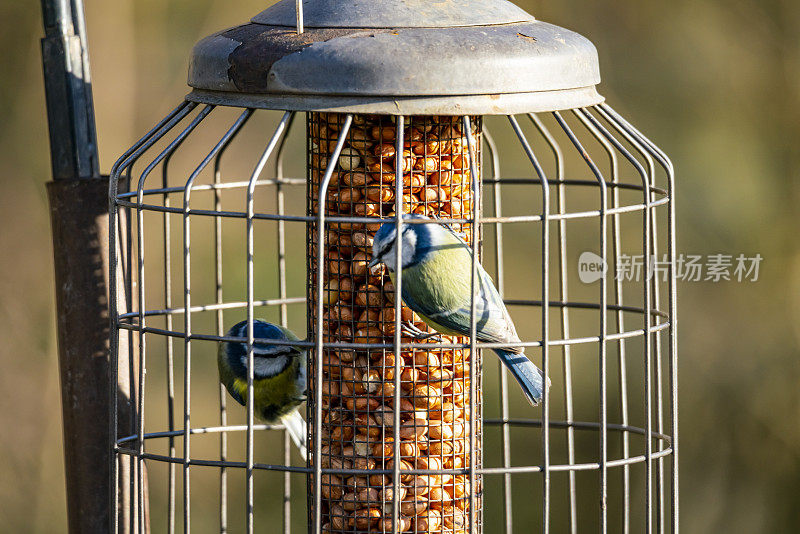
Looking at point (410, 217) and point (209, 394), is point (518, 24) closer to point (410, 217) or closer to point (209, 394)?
point (410, 217)

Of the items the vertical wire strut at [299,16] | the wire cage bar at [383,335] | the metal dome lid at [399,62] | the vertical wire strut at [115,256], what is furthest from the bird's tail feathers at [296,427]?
the vertical wire strut at [299,16]

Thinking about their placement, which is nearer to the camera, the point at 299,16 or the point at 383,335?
the point at 299,16

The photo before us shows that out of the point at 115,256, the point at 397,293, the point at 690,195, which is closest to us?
the point at 397,293

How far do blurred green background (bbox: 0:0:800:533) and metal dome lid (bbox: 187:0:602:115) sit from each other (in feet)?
10.7

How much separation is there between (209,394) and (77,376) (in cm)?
359

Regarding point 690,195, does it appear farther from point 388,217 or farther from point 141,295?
point 141,295

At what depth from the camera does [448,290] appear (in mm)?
2492

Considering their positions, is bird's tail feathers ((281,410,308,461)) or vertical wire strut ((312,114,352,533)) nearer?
vertical wire strut ((312,114,352,533))

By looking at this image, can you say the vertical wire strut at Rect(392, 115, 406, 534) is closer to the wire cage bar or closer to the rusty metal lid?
the wire cage bar

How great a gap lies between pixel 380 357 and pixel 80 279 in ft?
2.50

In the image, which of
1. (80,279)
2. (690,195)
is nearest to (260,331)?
(80,279)

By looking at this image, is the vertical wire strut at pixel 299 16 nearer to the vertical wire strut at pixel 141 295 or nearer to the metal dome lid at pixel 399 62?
the metal dome lid at pixel 399 62

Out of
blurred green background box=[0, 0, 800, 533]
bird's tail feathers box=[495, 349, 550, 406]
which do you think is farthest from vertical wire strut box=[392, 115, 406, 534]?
blurred green background box=[0, 0, 800, 533]

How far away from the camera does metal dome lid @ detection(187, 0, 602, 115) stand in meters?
2.33
